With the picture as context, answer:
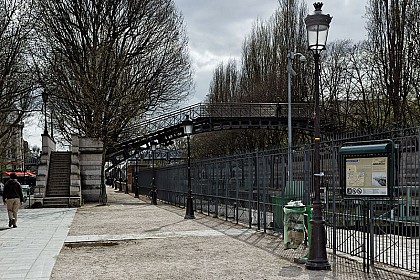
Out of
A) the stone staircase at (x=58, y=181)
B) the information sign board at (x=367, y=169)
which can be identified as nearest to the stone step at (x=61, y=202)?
the stone staircase at (x=58, y=181)

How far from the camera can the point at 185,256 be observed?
13148mm

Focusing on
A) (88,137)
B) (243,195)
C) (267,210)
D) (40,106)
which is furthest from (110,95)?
(267,210)

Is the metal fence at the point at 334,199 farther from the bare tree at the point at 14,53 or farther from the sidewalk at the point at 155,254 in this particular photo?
the bare tree at the point at 14,53

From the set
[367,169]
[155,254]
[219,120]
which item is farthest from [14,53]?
[367,169]

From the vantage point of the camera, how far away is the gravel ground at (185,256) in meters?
10.9

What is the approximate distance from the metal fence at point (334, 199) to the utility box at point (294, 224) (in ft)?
2.19

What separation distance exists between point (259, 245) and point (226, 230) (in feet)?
13.0

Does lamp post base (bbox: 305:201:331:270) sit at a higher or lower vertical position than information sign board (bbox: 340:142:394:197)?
lower

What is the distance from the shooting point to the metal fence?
10516mm

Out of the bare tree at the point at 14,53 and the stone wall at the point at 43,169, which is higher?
the bare tree at the point at 14,53

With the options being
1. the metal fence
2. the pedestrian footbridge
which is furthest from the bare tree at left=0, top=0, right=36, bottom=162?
the metal fence

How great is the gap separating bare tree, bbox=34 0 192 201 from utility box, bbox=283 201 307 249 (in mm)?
25076

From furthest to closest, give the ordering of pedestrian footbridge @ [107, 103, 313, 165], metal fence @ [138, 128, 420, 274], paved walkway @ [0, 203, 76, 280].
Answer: pedestrian footbridge @ [107, 103, 313, 165] → paved walkway @ [0, 203, 76, 280] → metal fence @ [138, 128, 420, 274]

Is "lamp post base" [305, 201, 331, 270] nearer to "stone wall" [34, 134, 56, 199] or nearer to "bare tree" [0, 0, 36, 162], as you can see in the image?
"stone wall" [34, 134, 56, 199]
